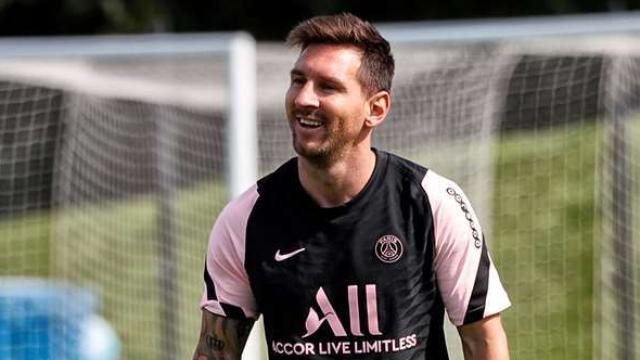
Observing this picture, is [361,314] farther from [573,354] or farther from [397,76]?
[573,354]

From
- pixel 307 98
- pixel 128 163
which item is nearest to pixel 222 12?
pixel 128 163

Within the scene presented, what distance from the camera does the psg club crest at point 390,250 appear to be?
155 inches

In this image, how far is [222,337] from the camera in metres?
4.11

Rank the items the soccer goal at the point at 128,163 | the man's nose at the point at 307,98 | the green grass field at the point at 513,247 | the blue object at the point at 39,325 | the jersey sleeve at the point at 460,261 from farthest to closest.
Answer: the green grass field at the point at 513,247 → the blue object at the point at 39,325 → the soccer goal at the point at 128,163 → the jersey sleeve at the point at 460,261 → the man's nose at the point at 307,98

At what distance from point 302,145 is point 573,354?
622 cm

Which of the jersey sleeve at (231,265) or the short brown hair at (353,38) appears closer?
the short brown hair at (353,38)

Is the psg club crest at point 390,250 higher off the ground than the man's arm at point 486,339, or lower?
higher

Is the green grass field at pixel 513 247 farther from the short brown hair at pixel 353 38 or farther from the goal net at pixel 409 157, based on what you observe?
the short brown hair at pixel 353 38

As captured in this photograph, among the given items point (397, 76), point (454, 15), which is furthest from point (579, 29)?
point (454, 15)

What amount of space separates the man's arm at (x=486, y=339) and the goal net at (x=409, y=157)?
3.60 metres

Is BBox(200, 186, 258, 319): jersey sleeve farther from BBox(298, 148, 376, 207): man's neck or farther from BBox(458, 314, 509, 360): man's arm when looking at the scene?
BBox(458, 314, 509, 360): man's arm

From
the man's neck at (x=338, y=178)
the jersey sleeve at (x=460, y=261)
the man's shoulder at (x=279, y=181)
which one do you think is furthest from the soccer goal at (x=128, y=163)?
the jersey sleeve at (x=460, y=261)

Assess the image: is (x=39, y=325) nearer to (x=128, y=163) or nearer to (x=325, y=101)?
(x=128, y=163)

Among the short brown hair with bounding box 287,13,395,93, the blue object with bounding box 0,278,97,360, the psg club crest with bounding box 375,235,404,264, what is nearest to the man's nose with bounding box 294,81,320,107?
the short brown hair with bounding box 287,13,395,93
